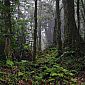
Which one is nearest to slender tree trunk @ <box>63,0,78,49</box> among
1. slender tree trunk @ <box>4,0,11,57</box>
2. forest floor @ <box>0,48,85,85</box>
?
forest floor @ <box>0,48,85,85</box>

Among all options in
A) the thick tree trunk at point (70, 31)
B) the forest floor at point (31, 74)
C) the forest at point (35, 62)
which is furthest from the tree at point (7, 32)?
the thick tree trunk at point (70, 31)

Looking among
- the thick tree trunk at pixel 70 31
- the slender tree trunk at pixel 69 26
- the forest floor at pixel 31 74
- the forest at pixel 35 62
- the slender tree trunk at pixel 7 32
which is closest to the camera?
the forest floor at pixel 31 74

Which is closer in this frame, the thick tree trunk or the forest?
the forest

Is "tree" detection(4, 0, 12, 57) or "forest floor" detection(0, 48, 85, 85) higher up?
"tree" detection(4, 0, 12, 57)

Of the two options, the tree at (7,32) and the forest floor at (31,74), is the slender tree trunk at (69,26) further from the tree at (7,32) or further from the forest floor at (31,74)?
the tree at (7,32)

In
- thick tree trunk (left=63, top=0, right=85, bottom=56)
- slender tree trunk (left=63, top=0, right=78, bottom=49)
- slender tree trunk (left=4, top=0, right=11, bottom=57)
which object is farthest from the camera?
slender tree trunk (left=63, top=0, right=78, bottom=49)

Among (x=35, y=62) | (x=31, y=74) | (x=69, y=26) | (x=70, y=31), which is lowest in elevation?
(x=31, y=74)

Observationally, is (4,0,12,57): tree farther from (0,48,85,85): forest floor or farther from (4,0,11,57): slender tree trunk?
(0,48,85,85): forest floor

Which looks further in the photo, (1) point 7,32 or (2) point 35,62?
(2) point 35,62

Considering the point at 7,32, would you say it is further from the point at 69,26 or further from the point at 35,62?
the point at 69,26

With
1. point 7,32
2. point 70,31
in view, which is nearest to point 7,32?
point 7,32

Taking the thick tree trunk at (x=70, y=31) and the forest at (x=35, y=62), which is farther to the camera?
the thick tree trunk at (x=70, y=31)

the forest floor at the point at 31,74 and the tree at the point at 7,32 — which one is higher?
the tree at the point at 7,32

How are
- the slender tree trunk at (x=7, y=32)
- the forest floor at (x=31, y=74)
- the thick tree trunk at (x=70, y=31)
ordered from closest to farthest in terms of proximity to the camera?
the forest floor at (x=31, y=74) → the slender tree trunk at (x=7, y=32) → the thick tree trunk at (x=70, y=31)
